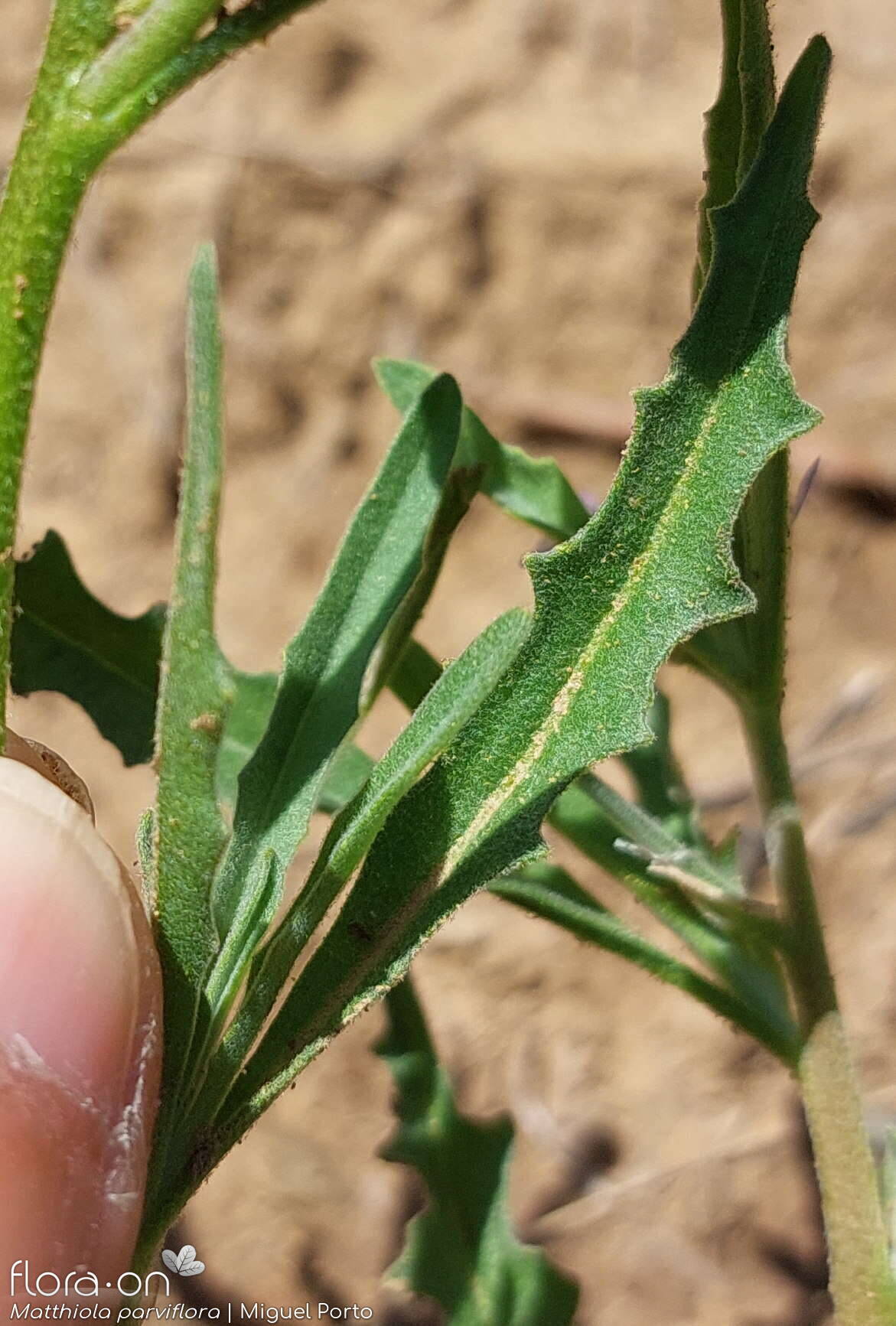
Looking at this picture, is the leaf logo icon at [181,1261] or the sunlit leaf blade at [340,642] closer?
the sunlit leaf blade at [340,642]

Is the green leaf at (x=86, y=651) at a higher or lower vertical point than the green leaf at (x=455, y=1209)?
higher

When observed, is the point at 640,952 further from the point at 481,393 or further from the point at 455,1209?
the point at 481,393

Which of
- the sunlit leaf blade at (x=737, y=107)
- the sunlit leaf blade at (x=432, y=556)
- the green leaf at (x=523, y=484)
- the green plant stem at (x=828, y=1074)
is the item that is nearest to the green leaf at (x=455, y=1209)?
the green plant stem at (x=828, y=1074)

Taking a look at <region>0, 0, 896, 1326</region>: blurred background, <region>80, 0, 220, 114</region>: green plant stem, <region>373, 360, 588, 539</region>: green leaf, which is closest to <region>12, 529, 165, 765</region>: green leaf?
<region>373, 360, 588, 539</region>: green leaf

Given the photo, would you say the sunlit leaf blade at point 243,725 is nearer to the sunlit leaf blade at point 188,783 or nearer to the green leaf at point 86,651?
the green leaf at point 86,651

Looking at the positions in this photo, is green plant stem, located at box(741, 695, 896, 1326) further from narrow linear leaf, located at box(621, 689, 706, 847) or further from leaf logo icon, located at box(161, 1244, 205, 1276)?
leaf logo icon, located at box(161, 1244, 205, 1276)

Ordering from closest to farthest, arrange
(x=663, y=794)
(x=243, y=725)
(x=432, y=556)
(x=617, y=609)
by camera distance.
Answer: (x=617, y=609) → (x=432, y=556) → (x=243, y=725) → (x=663, y=794)

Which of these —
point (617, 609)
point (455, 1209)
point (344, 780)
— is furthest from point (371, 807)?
point (455, 1209)
